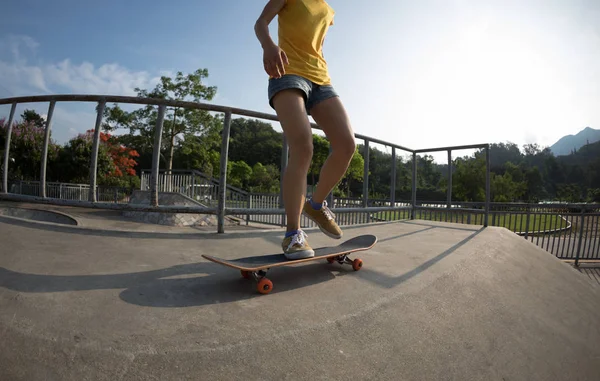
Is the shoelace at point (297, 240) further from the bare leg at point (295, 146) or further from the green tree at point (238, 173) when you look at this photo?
the green tree at point (238, 173)

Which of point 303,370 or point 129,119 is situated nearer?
point 303,370

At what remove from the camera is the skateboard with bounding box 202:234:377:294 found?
1.44m

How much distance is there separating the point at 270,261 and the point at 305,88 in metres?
1.09

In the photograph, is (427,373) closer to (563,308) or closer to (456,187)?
(563,308)

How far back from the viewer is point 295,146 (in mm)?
1804

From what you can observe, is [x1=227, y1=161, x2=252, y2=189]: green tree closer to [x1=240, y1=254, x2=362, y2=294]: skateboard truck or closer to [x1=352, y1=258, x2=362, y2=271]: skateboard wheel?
[x1=240, y1=254, x2=362, y2=294]: skateboard truck

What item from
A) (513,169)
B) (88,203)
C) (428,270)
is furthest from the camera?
(513,169)

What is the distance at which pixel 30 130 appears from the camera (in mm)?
17500

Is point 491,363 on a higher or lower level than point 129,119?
lower

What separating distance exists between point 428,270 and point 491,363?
77 centimetres

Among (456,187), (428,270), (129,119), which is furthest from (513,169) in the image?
(428,270)

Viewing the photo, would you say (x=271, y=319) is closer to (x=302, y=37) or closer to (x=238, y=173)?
(x=302, y=37)

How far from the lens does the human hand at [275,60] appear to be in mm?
1723

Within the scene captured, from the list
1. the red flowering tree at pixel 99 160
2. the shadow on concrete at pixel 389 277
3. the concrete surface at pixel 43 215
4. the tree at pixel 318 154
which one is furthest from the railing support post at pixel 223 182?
the tree at pixel 318 154
